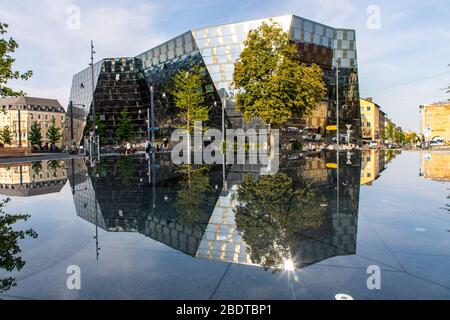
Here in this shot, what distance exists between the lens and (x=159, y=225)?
5.92m

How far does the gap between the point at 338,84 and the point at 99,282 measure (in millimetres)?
57370

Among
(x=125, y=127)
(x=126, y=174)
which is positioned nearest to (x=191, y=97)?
(x=125, y=127)

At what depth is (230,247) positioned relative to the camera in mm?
4617

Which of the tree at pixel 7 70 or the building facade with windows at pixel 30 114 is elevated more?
the building facade with windows at pixel 30 114

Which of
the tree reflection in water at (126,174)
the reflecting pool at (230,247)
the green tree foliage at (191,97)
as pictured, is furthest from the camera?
the green tree foliage at (191,97)

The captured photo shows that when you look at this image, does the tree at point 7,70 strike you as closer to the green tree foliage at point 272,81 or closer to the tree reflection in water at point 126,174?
the tree reflection in water at point 126,174

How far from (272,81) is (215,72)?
978 inches

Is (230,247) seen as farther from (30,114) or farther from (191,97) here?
(30,114)

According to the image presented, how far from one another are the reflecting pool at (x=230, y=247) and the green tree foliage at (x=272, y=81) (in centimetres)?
1926

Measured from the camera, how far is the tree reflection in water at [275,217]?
4.37 meters

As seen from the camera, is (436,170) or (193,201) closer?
(193,201)

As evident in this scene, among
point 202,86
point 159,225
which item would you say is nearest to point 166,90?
point 202,86

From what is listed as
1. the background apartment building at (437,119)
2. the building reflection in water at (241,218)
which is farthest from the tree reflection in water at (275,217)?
the background apartment building at (437,119)
